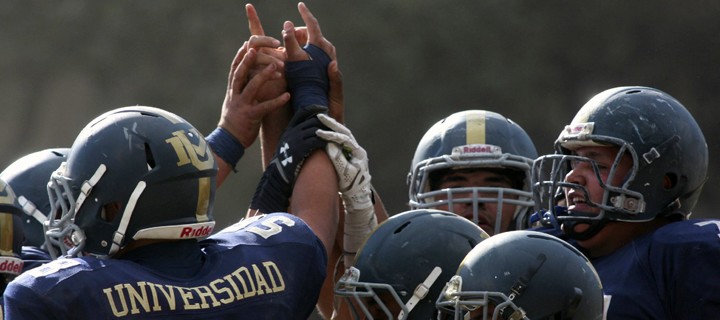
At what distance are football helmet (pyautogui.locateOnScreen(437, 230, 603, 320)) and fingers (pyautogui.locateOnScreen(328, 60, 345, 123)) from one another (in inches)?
44.3

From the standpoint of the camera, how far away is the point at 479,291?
2.88 metres

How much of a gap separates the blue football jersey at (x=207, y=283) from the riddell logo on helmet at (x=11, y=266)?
36.3 inches

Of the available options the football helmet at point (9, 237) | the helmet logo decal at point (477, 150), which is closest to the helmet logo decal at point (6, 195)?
the football helmet at point (9, 237)

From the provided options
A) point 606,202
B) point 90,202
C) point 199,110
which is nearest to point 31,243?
point 90,202

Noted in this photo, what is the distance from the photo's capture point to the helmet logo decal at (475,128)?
4125 mm

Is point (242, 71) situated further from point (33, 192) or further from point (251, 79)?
point (33, 192)

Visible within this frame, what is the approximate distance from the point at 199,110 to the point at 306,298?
4.58 meters

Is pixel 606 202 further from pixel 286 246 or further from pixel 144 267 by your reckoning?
pixel 144 267

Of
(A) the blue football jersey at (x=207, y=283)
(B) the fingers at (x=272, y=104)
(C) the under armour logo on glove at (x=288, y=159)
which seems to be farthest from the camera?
(B) the fingers at (x=272, y=104)

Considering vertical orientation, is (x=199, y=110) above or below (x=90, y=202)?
below

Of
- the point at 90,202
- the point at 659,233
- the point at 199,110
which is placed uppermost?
the point at 90,202

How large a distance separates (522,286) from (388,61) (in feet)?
14.3

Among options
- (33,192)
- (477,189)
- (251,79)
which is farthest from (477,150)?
(33,192)

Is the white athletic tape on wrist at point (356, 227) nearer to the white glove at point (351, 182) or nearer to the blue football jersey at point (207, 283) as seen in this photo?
the white glove at point (351, 182)
